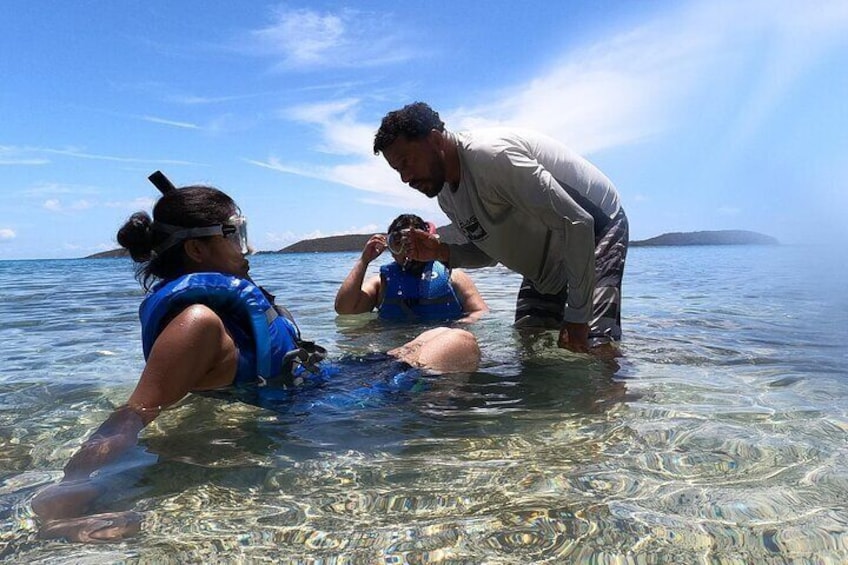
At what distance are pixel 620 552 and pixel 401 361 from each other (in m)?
2.32

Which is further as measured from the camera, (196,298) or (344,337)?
(344,337)

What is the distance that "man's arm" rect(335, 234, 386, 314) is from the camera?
709 cm

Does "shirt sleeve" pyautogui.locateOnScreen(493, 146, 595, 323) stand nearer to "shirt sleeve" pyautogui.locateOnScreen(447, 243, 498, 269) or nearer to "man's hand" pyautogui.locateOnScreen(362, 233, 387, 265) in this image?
"shirt sleeve" pyautogui.locateOnScreen(447, 243, 498, 269)

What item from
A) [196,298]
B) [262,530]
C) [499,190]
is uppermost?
[499,190]

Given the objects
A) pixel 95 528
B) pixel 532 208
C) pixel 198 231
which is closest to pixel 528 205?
pixel 532 208

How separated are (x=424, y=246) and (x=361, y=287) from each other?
2803 millimetres

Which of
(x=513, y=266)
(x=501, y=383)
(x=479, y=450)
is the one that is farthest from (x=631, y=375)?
(x=479, y=450)

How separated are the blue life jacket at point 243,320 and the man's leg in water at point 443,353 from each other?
0.69m

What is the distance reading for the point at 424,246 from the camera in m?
4.76

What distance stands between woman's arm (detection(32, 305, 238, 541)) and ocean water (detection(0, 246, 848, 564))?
0.29ft

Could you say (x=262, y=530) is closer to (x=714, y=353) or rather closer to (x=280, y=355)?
(x=280, y=355)

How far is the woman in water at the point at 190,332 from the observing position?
247cm


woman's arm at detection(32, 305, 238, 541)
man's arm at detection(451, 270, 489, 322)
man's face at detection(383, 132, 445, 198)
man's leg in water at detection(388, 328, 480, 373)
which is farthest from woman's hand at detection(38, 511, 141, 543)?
man's arm at detection(451, 270, 489, 322)

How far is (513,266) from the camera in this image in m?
4.63
